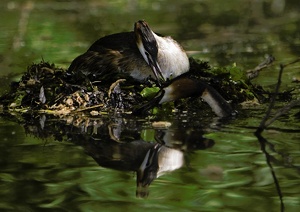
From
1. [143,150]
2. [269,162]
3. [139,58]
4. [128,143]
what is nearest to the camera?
[269,162]

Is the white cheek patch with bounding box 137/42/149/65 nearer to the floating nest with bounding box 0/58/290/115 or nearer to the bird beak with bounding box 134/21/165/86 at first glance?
the bird beak with bounding box 134/21/165/86

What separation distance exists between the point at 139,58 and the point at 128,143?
78.6 inches

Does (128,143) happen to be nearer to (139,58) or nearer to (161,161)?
(161,161)

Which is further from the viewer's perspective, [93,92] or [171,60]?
[171,60]

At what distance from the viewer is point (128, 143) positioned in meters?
6.36

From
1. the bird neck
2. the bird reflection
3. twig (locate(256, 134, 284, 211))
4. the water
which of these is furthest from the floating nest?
twig (locate(256, 134, 284, 211))

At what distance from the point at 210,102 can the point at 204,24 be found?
7.63m

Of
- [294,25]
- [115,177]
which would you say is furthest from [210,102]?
[294,25]

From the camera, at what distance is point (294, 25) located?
14.0 meters

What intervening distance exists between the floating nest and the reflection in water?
289mm

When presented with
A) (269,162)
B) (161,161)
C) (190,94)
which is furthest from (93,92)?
(269,162)

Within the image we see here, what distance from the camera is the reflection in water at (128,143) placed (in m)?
5.65

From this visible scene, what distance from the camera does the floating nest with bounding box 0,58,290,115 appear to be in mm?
7621

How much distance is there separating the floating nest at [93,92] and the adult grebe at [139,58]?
0.40ft
